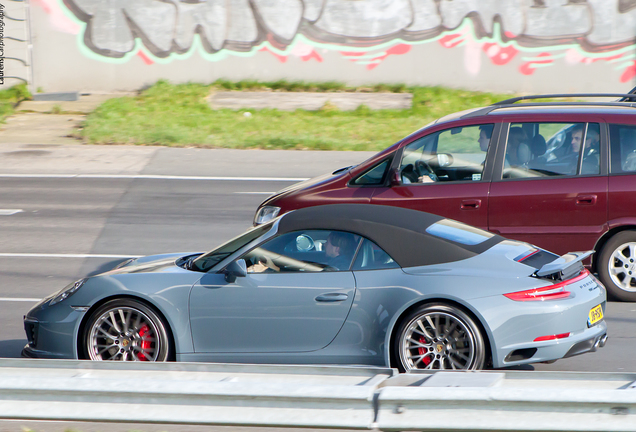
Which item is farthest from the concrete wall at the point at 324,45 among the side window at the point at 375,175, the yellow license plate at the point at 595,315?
the yellow license plate at the point at 595,315

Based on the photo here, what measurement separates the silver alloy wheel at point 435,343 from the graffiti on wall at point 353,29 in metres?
19.3

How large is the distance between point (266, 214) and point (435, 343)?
3445 mm

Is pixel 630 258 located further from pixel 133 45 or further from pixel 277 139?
pixel 133 45

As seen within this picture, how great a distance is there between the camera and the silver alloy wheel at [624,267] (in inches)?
309

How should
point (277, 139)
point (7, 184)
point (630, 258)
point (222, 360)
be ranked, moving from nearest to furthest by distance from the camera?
point (222, 360), point (630, 258), point (7, 184), point (277, 139)

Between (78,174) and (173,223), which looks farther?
(78,174)

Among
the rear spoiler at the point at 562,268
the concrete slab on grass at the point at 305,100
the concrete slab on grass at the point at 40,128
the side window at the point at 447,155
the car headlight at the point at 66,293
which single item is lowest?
the concrete slab on grass at the point at 40,128

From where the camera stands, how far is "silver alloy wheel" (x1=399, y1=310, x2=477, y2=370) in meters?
5.51

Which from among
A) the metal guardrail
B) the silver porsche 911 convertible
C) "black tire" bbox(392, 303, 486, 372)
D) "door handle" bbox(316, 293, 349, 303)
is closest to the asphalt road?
the silver porsche 911 convertible

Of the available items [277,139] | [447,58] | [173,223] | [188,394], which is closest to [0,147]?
[277,139]

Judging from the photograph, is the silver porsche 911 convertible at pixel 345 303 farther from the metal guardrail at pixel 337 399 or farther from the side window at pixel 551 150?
the side window at pixel 551 150

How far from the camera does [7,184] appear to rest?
50.1ft

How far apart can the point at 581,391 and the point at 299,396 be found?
4.24 feet

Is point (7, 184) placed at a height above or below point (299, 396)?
below
